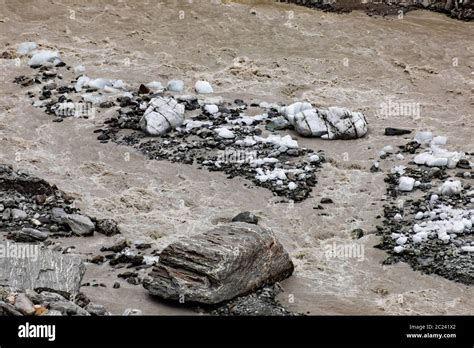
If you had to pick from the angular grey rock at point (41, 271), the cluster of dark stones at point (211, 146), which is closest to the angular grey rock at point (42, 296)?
the angular grey rock at point (41, 271)

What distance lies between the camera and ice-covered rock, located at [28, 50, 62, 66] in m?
Answer: 17.8

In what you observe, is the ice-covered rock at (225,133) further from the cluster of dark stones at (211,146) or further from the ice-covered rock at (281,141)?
the ice-covered rock at (281,141)

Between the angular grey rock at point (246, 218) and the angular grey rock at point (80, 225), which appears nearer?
the angular grey rock at point (80, 225)

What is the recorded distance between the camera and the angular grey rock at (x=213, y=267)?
7941 millimetres

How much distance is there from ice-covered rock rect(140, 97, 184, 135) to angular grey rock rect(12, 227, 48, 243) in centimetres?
502

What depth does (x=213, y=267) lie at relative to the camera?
26.3 ft

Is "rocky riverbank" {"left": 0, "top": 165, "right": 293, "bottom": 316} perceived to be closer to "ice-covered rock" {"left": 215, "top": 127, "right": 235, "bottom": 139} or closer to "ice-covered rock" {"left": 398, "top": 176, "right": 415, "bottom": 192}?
"ice-covered rock" {"left": 398, "top": 176, "right": 415, "bottom": 192}

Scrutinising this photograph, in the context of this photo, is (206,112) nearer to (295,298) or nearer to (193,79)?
(193,79)

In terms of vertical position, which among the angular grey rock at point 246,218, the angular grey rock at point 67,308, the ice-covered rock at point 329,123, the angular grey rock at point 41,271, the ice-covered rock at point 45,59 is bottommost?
the angular grey rock at point 246,218

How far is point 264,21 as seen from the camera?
69.6ft

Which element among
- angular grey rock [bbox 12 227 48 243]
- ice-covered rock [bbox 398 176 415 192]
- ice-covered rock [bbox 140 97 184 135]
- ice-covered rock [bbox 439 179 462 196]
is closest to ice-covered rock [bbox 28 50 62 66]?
ice-covered rock [bbox 140 97 184 135]

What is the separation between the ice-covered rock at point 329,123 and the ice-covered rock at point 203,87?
8.58ft

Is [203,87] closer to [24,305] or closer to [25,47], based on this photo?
[25,47]

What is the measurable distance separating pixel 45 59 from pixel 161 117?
4708 mm
